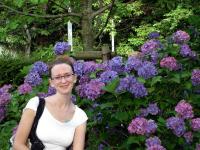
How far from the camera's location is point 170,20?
67.2 feet

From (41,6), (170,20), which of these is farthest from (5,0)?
(170,20)

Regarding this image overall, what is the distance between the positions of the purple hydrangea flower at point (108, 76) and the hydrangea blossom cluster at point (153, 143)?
0.67 metres

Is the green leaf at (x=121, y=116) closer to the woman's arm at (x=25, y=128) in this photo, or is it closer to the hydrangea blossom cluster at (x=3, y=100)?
the woman's arm at (x=25, y=128)

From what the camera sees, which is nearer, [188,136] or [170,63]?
[188,136]

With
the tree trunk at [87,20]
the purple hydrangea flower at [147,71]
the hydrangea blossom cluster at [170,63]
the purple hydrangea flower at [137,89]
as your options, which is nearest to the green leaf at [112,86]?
the purple hydrangea flower at [137,89]

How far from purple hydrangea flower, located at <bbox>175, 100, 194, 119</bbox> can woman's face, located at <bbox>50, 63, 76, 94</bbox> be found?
35.3 inches

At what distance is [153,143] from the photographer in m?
4.42

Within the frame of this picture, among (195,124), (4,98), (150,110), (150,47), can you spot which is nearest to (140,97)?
(150,110)

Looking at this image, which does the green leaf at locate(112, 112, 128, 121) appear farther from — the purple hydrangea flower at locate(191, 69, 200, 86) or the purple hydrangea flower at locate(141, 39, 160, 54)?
the purple hydrangea flower at locate(141, 39, 160, 54)

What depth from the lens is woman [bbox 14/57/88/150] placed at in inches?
163

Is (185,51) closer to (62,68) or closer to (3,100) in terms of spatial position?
(62,68)

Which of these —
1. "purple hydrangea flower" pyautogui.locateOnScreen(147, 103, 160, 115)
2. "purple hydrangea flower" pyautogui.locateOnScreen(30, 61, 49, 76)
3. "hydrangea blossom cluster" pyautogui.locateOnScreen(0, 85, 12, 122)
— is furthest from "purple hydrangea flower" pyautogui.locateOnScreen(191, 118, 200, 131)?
"hydrangea blossom cluster" pyautogui.locateOnScreen(0, 85, 12, 122)

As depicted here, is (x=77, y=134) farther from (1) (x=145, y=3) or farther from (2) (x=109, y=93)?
(1) (x=145, y=3)

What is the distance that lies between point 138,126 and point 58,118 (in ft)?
2.06
